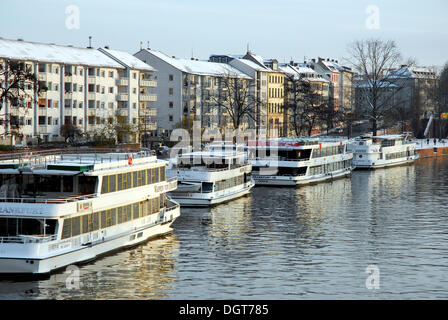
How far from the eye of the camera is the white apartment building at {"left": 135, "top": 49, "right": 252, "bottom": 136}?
133m

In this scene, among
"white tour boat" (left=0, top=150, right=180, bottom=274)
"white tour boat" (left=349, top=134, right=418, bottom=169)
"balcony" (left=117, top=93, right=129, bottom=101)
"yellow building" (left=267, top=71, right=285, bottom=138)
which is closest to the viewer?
"white tour boat" (left=0, top=150, right=180, bottom=274)

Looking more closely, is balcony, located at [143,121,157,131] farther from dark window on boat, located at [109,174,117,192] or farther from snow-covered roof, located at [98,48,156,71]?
dark window on boat, located at [109,174,117,192]

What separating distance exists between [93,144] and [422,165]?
42.3 meters

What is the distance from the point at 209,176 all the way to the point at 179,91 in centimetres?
7590

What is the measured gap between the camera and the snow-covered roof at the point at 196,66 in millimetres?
133875

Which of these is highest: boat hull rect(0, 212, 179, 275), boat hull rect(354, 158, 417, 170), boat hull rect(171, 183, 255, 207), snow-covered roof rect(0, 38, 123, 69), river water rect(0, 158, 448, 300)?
snow-covered roof rect(0, 38, 123, 69)

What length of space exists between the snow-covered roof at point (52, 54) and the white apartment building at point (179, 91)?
18752mm

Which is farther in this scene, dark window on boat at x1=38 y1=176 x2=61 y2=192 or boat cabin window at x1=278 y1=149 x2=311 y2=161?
boat cabin window at x1=278 y1=149 x2=311 y2=161

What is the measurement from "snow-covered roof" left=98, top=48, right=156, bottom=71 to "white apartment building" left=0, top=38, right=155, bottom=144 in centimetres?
43

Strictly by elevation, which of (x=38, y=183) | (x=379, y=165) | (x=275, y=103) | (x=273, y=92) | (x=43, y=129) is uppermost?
(x=273, y=92)

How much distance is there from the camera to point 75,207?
36.0 metres

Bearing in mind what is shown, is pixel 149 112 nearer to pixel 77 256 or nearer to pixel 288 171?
pixel 288 171

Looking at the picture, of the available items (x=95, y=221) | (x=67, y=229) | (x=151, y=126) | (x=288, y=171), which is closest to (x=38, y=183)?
(x=95, y=221)

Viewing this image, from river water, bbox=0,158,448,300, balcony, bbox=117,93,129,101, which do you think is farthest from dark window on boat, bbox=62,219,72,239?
balcony, bbox=117,93,129,101
